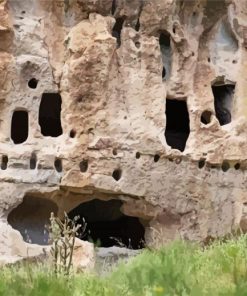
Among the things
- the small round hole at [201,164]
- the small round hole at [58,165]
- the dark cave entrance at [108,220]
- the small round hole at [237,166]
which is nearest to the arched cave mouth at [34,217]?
the small round hole at [58,165]

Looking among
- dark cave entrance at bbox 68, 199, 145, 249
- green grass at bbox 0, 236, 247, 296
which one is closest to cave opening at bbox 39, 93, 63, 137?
dark cave entrance at bbox 68, 199, 145, 249

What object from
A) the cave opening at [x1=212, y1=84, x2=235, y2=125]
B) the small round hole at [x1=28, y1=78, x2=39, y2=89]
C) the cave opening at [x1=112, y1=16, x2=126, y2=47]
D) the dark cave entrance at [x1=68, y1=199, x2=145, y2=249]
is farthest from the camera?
the dark cave entrance at [x1=68, y1=199, x2=145, y2=249]

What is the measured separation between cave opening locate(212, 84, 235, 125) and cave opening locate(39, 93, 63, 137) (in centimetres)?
184

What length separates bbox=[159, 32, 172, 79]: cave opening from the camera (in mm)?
7613

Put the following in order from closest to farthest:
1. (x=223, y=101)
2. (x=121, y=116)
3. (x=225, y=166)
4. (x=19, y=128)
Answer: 1. (x=121, y=116)
2. (x=225, y=166)
3. (x=19, y=128)
4. (x=223, y=101)

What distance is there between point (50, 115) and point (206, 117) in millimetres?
1871

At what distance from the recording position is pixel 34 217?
7.40m

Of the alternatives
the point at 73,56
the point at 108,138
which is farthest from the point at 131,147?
the point at 73,56

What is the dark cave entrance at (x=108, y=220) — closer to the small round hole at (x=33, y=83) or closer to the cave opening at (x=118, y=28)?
the small round hole at (x=33, y=83)

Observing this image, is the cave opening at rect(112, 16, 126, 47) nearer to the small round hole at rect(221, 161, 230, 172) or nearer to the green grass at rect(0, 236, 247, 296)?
the small round hole at rect(221, 161, 230, 172)

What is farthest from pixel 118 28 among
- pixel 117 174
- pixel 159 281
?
pixel 159 281

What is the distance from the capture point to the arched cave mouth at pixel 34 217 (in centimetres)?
725

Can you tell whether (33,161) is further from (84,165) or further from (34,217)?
(34,217)

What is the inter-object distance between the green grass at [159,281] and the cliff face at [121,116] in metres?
3.42
